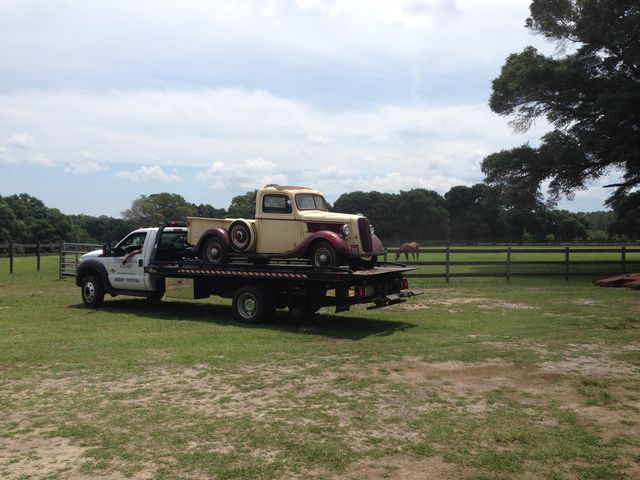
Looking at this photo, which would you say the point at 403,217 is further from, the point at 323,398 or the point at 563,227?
the point at 323,398

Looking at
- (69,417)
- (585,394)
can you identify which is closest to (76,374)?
(69,417)

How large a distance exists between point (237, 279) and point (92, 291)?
4.53m

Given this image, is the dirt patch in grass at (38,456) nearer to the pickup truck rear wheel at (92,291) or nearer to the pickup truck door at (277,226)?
the pickup truck door at (277,226)

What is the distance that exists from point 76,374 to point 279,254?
530 centimetres

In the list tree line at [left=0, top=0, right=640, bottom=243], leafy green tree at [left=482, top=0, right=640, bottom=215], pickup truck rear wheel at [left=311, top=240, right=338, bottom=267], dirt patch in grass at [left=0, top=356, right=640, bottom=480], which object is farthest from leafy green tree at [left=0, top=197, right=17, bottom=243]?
dirt patch in grass at [left=0, top=356, right=640, bottom=480]

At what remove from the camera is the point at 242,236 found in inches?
484

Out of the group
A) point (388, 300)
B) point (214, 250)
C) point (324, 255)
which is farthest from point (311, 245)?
point (214, 250)

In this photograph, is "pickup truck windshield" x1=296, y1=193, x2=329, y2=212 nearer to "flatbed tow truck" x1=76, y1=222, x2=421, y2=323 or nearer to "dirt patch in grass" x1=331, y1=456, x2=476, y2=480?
"flatbed tow truck" x1=76, y1=222, x2=421, y2=323

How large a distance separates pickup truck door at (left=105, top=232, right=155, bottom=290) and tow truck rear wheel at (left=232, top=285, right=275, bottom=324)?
9.84 ft

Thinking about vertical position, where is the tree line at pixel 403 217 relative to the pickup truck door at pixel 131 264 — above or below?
above

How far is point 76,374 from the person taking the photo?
7449 millimetres

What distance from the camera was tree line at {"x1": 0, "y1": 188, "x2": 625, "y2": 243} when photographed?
84.4 m

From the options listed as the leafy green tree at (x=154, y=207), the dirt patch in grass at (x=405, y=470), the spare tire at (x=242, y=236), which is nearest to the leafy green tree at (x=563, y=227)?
the leafy green tree at (x=154, y=207)

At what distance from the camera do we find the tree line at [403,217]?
84.4 meters
